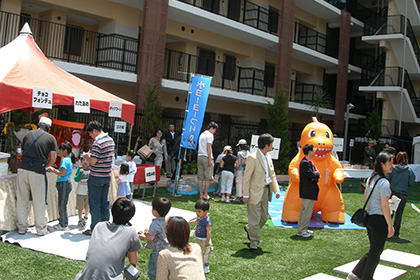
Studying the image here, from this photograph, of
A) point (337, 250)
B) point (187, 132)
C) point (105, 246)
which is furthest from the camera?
point (187, 132)

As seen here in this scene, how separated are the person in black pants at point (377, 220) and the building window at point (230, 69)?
1821cm

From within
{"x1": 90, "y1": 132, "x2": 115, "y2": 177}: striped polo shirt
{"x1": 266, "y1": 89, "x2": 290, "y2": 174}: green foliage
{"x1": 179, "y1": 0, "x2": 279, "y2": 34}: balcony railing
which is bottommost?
{"x1": 90, "y1": 132, "x2": 115, "y2": 177}: striped polo shirt

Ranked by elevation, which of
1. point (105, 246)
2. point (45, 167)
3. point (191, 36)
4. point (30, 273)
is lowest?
point (30, 273)

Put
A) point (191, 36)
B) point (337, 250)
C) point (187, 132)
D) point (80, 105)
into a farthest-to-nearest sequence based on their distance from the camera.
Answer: point (191, 36)
point (187, 132)
point (80, 105)
point (337, 250)

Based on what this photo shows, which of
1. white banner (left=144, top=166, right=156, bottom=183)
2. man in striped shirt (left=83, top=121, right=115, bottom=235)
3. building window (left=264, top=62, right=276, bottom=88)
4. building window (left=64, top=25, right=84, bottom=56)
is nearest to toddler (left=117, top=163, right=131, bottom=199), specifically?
white banner (left=144, top=166, right=156, bottom=183)

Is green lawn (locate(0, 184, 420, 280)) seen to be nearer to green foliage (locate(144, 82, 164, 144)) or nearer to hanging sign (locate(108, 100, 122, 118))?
hanging sign (locate(108, 100, 122, 118))

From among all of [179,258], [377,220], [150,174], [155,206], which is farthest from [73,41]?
[179,258]

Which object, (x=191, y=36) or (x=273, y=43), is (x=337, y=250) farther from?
(x=273, y=43)

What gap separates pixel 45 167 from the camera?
705 centimetres

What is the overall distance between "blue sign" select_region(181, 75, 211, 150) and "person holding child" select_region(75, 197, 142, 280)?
792 centimetres

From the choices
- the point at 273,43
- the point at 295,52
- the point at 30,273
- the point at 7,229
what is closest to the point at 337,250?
the point at 30,273

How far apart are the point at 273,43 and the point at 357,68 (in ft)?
29.9

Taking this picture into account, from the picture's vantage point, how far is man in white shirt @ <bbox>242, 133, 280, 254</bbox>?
6988mm

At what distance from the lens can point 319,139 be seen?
9891 millimetres
